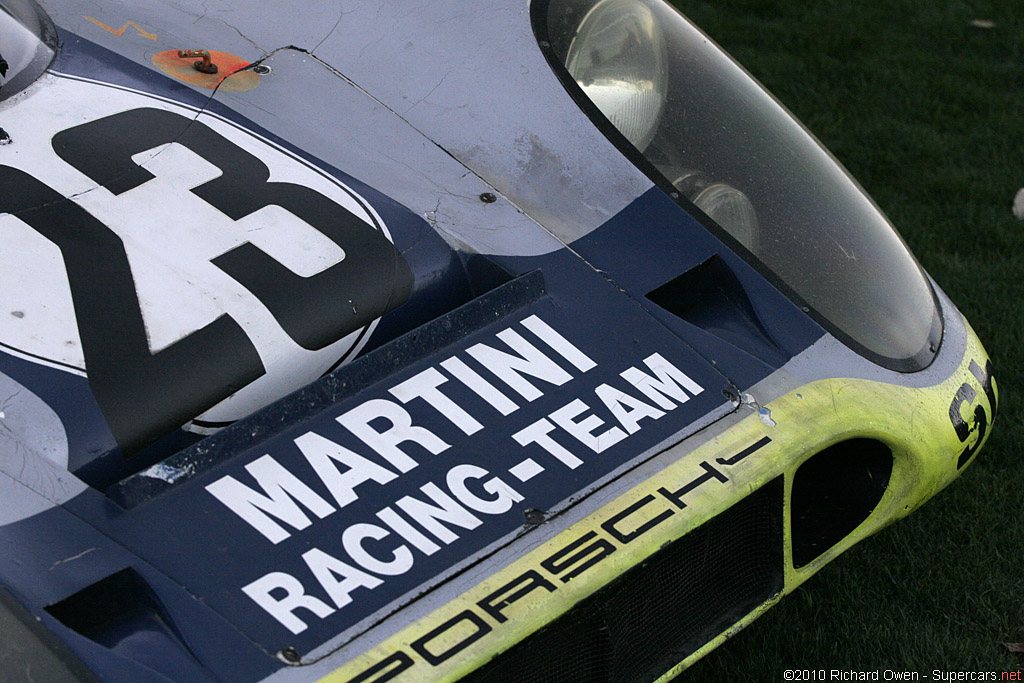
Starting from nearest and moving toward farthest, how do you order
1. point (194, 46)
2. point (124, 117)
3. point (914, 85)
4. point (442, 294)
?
point (442, 294) → point (124, 117) → point (194, 46) → point (914, 85)

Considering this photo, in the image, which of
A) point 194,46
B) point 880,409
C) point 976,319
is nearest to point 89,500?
point 194,46

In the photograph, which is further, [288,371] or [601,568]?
[288,371]

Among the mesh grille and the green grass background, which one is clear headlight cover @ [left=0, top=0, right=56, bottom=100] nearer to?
the mesh grille

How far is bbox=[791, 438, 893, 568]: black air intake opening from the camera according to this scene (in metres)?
1.83

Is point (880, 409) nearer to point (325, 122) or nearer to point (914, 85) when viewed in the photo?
point (325, 122)

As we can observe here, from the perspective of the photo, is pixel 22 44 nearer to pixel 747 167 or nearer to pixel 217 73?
pixel 217 73

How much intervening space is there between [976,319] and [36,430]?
2.56 meters

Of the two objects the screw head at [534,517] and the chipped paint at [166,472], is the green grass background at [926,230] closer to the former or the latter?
the screw head at [534,517]

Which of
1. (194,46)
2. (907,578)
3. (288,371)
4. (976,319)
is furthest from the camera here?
(976,319)

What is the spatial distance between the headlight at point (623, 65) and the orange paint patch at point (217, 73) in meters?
0.58

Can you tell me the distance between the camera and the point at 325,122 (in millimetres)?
1942

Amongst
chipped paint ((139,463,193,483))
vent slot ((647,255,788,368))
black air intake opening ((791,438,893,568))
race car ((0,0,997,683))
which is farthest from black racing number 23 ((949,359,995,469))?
chipped paint ((139,463,193,483))

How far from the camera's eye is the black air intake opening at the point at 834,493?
1832 millimetres

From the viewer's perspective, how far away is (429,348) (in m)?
1.62
